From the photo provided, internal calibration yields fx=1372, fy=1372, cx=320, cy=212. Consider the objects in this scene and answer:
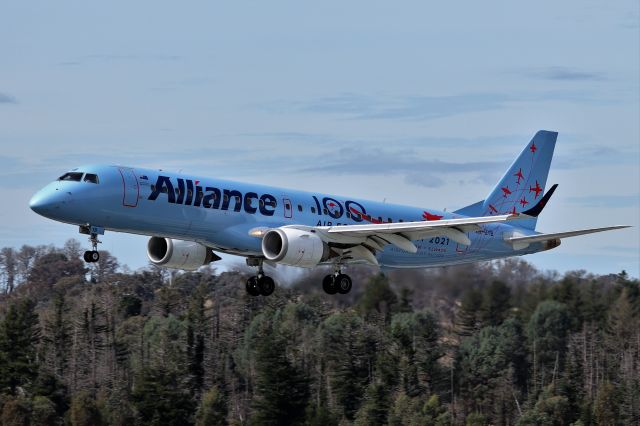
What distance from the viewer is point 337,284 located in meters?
57.1

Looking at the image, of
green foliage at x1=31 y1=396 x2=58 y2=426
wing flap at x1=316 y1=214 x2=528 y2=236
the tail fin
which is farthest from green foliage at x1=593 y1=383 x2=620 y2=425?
wing flap at x1=316 y1=214 x2=528 y2=236

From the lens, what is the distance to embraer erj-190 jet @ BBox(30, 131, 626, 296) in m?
50.8

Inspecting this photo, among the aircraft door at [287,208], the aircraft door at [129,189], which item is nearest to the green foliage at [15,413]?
the aircraft door at [287,208]

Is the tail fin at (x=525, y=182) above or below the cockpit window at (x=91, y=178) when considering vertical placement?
above

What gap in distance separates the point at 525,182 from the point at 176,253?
64.4ft

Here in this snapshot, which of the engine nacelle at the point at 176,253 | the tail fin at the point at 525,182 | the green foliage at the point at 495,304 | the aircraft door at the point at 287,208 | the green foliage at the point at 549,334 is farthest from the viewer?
the green foliage at the point at 549,334

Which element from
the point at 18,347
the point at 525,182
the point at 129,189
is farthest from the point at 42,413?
the point at 129,189

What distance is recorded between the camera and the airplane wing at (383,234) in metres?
55.0

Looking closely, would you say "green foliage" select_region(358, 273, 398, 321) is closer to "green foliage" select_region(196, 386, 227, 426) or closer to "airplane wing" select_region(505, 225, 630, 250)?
"green foliage" select_region(196, 386, 227, 426)

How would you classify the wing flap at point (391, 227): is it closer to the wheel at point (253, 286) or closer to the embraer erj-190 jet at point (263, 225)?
the embraer erj-190 jet at point (263, 225)

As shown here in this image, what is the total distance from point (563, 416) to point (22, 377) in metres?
50.6

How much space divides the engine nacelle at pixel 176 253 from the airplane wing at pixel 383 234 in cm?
482

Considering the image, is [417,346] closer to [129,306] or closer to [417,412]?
[417,412]

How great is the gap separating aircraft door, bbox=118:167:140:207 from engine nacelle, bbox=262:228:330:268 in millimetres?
5740
